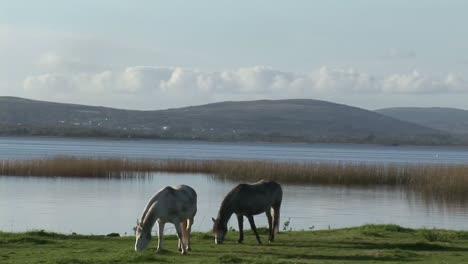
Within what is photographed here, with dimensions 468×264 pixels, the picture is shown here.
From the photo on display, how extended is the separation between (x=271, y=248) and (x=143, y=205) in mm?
14223

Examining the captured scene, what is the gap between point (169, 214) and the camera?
15.2 metres

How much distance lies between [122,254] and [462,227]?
13877 millimetres

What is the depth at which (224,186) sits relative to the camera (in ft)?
127

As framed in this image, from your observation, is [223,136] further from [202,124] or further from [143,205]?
[143,205]

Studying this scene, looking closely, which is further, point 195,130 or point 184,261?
point 195,130

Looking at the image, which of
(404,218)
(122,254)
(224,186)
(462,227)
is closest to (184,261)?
(122,254)

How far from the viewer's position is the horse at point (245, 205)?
1644 cm

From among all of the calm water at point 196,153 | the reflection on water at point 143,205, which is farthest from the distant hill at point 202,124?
the reflection on water at point 143,205

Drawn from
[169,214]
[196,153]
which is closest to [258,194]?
[169,214]

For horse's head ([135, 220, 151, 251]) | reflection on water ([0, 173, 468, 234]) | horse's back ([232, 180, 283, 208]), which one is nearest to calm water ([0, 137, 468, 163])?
reflection on water ([0, 173, 468, 234])

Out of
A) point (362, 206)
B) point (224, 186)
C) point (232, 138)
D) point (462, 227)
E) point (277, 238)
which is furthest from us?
point (232, 138)

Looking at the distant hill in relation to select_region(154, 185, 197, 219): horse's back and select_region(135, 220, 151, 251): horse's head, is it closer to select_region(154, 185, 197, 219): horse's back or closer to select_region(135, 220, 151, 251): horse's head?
select_region(154, 185, 197, 219): horse's back

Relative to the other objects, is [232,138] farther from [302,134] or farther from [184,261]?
[184,261]

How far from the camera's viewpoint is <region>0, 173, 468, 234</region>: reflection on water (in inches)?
977
